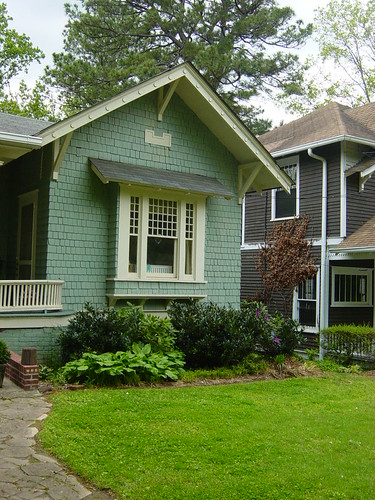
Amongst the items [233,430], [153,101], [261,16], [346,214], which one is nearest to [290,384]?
[233,430]

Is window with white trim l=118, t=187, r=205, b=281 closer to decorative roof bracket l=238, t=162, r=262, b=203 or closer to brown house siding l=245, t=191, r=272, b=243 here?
decorative roof bracket l=238, t=162, r=262, b=203

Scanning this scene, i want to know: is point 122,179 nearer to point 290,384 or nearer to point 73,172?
point 73,172

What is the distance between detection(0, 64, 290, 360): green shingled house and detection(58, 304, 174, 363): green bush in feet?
2.01

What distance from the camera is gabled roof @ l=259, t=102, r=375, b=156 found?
16203 millimetres

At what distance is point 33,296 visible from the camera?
32.1 feet

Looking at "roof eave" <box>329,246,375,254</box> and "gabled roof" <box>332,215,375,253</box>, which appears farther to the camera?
"gabled roof" <box>332,215,375,253</box>

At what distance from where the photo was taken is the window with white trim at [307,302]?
1714cm

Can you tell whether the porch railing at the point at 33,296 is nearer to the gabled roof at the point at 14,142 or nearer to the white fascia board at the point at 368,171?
the gabled roof at the point at 14,142

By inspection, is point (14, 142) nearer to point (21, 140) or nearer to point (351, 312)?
point (21, 140)

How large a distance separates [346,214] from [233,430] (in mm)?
11203

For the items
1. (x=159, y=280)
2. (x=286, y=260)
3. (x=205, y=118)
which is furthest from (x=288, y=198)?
(x=159, y=280)

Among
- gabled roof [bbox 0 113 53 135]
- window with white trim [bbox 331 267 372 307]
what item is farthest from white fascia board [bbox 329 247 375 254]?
gabled roof [bbox 0 113 53 135]

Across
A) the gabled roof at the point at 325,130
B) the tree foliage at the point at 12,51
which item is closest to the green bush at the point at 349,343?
the gabled roof at the point at 325,130

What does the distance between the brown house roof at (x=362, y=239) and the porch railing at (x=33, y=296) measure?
854cm
